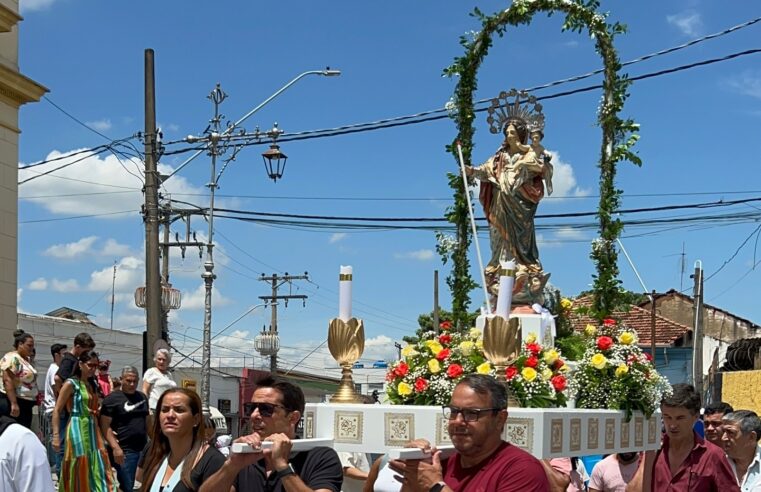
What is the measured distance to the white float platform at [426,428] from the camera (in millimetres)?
6762

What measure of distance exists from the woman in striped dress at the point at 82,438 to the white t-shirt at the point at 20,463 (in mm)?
4904

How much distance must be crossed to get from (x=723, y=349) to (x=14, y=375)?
4037 centimetres

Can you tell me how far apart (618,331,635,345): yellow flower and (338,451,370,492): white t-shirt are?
2.19m

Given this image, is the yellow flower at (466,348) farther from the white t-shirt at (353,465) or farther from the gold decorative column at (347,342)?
the white t-shirt at (353,465)

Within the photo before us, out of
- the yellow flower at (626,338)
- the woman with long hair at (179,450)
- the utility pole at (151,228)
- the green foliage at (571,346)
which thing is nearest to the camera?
the woman with long hair at (179,450)

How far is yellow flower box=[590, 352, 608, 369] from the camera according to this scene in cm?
792

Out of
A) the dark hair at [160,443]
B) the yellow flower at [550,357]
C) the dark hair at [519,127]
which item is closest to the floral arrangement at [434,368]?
the yellow flower at [550,357]

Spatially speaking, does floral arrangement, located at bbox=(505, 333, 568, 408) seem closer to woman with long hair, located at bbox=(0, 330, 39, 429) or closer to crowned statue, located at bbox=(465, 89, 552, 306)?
crowned statue, located at bbox=(465, 89, 552, 306)

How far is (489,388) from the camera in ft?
13.7

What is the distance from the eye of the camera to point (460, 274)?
10.2 metres

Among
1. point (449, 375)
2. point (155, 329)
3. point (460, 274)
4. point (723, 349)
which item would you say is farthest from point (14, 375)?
point (723, 349)

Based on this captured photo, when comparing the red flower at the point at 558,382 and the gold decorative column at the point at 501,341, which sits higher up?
the gold decorative column at the point at 501,341

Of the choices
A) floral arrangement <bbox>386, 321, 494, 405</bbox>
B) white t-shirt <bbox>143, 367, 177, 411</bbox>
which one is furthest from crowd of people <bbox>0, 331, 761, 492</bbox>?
white t-shirt <bbox>143, 367, 177, 411</bbox>

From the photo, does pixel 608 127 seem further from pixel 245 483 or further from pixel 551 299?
pixel 245 483
